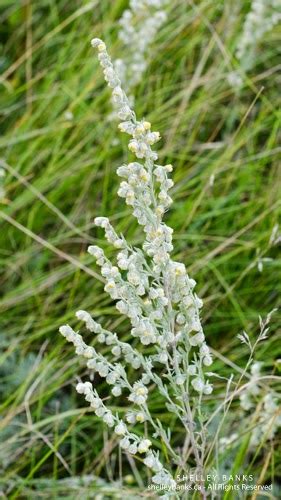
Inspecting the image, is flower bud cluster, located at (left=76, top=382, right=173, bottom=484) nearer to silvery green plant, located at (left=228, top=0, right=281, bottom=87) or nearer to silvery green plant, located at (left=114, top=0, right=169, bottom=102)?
silvery green plant, located at (left=114, top=0, right=169, bottom=102)

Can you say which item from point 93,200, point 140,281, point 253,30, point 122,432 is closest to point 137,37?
point 253,30

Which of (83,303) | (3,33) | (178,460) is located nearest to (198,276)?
(83,303)

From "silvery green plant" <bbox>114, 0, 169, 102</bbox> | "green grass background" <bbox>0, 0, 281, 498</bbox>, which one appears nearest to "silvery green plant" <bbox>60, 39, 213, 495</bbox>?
"green grass background" <bbox>0, 0, 281, 498</bbox>

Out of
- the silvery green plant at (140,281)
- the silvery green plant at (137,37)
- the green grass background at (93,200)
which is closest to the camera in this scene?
the silvery green plant at (140,281)

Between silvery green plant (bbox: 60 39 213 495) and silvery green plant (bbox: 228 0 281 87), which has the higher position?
silvery green plant (bbox: 228 0 281 87)

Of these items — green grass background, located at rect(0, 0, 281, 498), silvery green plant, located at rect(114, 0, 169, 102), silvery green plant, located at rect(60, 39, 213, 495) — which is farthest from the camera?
silvery green plant, located at rect(114, 0, 169, 102)

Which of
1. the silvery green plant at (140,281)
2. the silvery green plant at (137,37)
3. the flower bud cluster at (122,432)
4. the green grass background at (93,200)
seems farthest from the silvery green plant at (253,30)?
the flower bud cluster at (122,432)

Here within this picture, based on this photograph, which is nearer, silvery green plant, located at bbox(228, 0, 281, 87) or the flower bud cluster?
the flower bud cluster

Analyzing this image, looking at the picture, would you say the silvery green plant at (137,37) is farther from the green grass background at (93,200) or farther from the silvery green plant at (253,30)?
the silvery green plant at (253,30)
